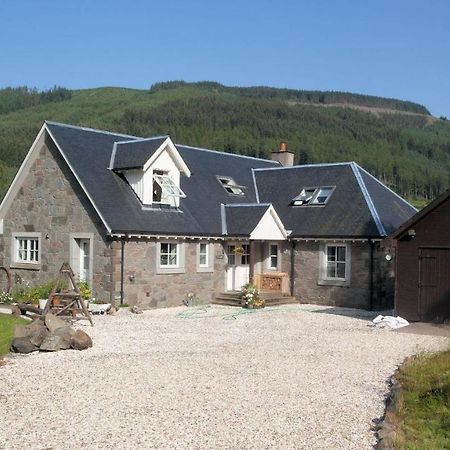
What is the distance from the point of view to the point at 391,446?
24.0 feet

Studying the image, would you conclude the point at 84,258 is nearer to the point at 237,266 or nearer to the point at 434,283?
the point at 237,266

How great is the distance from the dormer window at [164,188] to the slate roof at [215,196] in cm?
52

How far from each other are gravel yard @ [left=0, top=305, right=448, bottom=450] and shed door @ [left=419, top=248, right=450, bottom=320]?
→ 2117 millimetres

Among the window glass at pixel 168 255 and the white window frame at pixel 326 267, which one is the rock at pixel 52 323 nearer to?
Result: the window glass at pixel 168 255

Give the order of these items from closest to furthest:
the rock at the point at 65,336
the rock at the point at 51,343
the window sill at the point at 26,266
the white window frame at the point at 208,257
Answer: the rock at the point at 51,343, the rock at the point at 65,336, the window sill at the point at 26,266, the white window frame at the point at 208,257

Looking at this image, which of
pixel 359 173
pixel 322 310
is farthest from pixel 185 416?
pixel 359 173

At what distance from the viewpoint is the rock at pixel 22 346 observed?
13.5 meters

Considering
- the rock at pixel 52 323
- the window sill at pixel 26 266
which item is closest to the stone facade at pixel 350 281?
the window sill at pixel 26 266

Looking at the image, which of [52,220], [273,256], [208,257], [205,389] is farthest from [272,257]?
[205,389]

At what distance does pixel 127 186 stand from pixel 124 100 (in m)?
135

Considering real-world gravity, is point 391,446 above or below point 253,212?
below

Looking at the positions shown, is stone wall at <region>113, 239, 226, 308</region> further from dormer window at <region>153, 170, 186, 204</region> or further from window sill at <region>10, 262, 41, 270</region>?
window sill at <region>10, 262, 41, 270</region>

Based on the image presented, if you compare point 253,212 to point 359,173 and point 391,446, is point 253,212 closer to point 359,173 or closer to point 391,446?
point 359,173

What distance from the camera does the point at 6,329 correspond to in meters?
16.6
